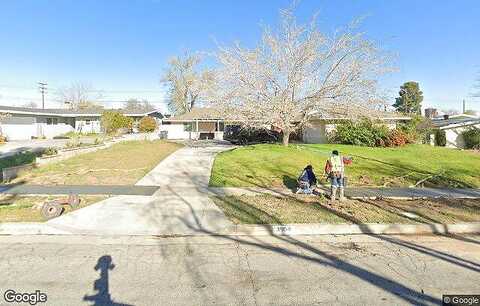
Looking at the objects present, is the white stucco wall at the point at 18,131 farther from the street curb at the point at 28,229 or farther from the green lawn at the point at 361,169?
the street curb at the point at 28,229

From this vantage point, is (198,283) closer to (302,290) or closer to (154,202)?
(302,290)

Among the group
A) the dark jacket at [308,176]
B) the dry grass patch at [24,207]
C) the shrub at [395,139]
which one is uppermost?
the shrub at [395,139]

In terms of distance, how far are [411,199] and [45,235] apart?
9.12 metres

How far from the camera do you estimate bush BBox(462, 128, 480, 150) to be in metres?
26.3

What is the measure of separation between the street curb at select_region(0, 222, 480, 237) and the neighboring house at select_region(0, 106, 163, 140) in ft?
104

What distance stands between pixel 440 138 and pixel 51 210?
3022cm

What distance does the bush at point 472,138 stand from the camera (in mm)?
26281

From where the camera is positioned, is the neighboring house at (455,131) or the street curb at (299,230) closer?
the street curb at (299,230)

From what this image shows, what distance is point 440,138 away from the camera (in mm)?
28109

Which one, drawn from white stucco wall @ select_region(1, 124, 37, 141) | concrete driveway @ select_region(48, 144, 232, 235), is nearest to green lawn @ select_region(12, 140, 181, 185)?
concrete driveway @ select_region(48, 144, 232, 235)

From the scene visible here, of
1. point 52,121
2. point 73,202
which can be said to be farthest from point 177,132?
point 73,202

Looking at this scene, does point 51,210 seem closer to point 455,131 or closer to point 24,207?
point 24,207

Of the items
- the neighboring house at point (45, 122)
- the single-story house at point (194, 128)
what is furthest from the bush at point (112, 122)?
the neighboring house at point (45, 122)

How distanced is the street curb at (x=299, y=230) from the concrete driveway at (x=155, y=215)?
0.51 ft
